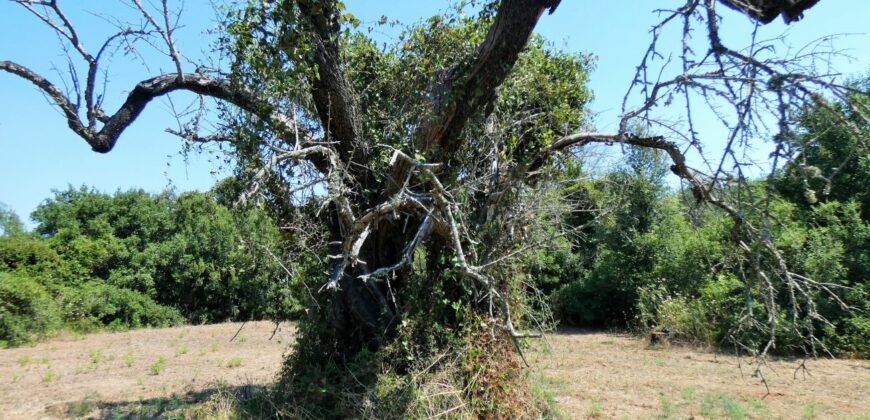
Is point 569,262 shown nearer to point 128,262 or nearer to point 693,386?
point 693,386

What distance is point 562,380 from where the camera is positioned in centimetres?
899

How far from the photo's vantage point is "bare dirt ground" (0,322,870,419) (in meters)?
7.22

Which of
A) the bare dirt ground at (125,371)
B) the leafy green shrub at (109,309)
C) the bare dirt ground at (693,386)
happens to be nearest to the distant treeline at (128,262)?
the leafy green shrub at (109,309)

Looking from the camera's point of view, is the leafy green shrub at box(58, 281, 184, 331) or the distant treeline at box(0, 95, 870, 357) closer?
the distant treeline at box(0, 95, 870, 357)

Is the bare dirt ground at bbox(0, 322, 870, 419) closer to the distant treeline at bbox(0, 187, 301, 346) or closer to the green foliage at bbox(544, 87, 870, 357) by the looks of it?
the green foliage at bbox(544, 87, 870, 357)

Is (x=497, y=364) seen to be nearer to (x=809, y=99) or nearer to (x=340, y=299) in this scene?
(x=340, y=299)

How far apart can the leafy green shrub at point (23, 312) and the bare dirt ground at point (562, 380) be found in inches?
27.6

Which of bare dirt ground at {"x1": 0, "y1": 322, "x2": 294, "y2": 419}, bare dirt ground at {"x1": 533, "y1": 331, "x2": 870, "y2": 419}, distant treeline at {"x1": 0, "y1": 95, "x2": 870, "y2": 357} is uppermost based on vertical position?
distant treeline at {"x1": 0, "y1": 95, "x2": 870, "y2": 357}

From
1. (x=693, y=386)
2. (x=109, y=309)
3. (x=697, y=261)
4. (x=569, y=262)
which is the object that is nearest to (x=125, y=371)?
(x=109, y=309)

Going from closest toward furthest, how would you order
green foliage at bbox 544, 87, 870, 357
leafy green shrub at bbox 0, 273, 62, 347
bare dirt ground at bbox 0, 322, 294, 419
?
bare dirt ground at bbox 0, 322, 294, 419
green foliage at bbox 544, 87, 870, 357
leafy green shrub at bbox 0, 273, 62, 347

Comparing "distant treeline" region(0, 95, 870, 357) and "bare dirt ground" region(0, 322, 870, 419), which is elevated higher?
"distant treeline" region(0, 95, 870, 357)

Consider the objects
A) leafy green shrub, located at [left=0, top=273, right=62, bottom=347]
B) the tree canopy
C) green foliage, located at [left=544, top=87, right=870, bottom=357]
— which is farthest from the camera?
leafy green shrub, located at [left=0, top=273, right=62, bottom=347]

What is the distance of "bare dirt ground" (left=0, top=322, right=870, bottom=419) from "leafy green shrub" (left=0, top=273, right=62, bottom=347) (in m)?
0.70

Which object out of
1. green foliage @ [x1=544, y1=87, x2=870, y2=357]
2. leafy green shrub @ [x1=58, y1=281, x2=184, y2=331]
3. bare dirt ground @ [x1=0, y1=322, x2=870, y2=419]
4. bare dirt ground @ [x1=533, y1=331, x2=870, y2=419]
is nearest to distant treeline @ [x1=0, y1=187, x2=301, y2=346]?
leafy green shrub @ [x1=58, y1=281, x2=184, y2=331]
